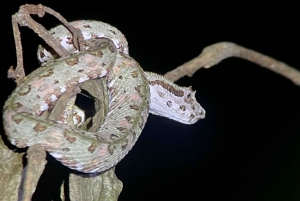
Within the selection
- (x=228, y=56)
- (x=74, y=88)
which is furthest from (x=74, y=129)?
(x=228, y=56)

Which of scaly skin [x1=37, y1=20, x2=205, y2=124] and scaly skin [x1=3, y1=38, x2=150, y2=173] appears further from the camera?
scaly skin [x1=37, y1=20, x2=205, y2=124]

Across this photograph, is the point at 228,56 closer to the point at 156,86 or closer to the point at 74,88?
the point at 156,86

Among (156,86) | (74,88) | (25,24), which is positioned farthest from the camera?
(156,86)

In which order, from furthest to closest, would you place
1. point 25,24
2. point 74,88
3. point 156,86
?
point 156,86 → point 74,88 → point 25,24

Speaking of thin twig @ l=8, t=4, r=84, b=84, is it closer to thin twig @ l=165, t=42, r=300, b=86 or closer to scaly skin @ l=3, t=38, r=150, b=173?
scaly skin @ l=3, t=38, r=150, b=173

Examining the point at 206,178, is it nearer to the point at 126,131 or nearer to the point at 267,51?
the point at 267,51

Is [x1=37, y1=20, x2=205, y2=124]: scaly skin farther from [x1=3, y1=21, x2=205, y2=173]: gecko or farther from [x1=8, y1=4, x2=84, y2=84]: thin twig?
[x1=8, y1=4, x2=84, y2=84]: thin twig

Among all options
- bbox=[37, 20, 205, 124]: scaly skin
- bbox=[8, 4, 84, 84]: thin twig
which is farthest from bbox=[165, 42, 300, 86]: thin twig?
bbox=[8, 4, 84, 84]: thin twig

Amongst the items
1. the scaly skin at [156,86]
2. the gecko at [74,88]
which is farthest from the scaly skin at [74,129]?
the scaly skin at [156,86]

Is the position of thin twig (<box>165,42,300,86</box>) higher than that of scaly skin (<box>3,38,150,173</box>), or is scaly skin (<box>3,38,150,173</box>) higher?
thin twig (<box>165,42,300,86</box>)
